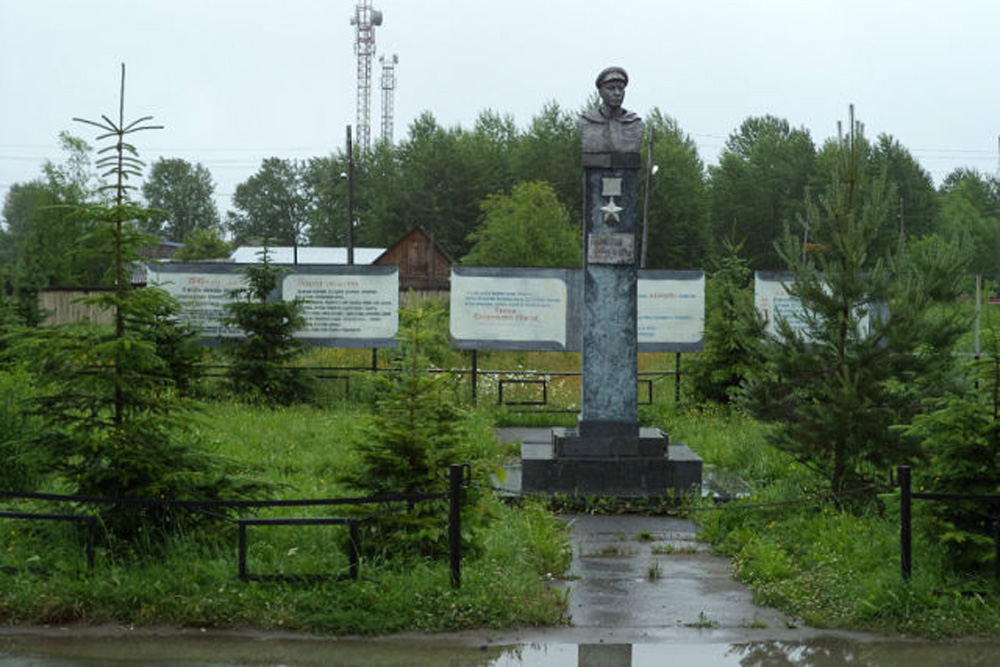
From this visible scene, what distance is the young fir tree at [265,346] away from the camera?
18203 mm

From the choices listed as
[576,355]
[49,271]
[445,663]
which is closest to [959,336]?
[445,663]

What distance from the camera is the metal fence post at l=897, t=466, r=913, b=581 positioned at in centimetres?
767

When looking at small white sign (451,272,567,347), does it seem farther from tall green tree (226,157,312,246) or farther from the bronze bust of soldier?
tall green tree (226,157,312,246)

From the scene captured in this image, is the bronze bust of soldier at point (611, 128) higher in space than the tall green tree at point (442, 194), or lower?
lower

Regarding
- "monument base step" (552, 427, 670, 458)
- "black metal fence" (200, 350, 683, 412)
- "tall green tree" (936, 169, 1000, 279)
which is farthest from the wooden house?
"monument base step" (552, 427, 670, 458)

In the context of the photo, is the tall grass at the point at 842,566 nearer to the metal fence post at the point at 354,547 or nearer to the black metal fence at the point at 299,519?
the black metal fence at the point at 299,519

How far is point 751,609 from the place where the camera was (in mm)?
7863

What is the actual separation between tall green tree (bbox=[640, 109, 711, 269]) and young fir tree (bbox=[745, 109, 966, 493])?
174 ft

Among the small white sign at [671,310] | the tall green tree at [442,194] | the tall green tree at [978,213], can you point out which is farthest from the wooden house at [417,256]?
the small white sign at [671,310]

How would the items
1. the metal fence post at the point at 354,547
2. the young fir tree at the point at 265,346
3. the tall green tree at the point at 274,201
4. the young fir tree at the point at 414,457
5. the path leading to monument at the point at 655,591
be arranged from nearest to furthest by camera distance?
the path leading to monument at the point at 655,591 → the metal fence post at the point at 354,547 → the young fir tree at the point at 414,457 → the young fir tree at the point at 265,346 → the tall green tree at the point at 274,201

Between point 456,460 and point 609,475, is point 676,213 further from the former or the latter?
point 456,460

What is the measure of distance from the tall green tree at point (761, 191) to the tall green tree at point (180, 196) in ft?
195

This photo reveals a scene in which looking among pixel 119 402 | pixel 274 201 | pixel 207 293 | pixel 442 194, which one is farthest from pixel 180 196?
pixel 119 402

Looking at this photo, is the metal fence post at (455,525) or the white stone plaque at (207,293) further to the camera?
the white stone plaque at (207,293)
